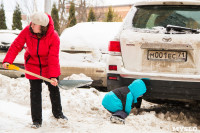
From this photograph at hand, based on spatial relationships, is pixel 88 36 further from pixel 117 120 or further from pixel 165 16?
pixel 117 120

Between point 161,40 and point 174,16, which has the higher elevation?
point 174,16

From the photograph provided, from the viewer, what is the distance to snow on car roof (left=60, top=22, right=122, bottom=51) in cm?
623

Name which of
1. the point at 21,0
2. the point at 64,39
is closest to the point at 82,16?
the point at 21,0

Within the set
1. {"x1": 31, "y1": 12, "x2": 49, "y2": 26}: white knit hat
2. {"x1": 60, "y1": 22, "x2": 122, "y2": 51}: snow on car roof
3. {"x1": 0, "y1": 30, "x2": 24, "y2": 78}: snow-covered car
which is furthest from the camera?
{"x1": 0, "y1": 30, "x2": 24, "y2": 78}: snow-covered car

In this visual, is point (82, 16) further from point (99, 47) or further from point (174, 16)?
point (174, 16)

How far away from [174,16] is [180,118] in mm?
1485

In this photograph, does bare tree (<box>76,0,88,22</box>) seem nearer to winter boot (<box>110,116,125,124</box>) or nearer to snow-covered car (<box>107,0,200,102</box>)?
snow-covered car (<box>107,0,200,102</box>)

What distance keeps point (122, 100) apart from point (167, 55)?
2.86 feet

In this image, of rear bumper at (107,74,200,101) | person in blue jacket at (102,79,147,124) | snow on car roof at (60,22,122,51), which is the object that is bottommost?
person in blue jacket at (102,79,147,124)

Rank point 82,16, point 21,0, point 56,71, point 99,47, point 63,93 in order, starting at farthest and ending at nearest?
point 82,16 → point 21,0 → point 99,47 → point 63,93 → point 56,71

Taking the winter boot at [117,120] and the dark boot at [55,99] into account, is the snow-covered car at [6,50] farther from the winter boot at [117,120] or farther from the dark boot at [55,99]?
the winter boot at [117,120]

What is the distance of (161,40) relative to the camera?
3943 mm

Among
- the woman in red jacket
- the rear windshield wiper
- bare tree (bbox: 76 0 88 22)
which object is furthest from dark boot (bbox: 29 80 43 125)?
bare tree (bbox: 76 0 88 22)

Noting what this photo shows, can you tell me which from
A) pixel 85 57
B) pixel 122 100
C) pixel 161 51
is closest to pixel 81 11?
pixel 85 57
